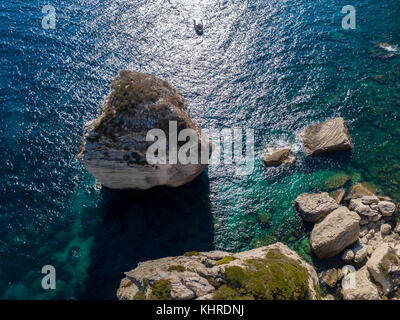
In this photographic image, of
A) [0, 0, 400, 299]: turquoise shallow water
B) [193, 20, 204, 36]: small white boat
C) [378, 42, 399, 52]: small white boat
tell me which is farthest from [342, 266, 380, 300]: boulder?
[193, 20, 204, 36]: small white boat

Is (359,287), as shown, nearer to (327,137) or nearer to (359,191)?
(359,191)

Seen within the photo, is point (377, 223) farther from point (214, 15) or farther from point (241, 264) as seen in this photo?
point (214, 15)

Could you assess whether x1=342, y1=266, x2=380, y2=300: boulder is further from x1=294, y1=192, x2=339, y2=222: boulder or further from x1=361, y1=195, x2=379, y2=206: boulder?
x1=361, y1=195, x2=379, y2=206: boulder

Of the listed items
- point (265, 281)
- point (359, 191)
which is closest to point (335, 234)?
point (359, 191)

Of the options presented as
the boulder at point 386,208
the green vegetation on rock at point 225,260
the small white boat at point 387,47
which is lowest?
the green vegetation on rock at point 225,260

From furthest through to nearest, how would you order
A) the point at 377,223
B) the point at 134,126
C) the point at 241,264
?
1. the point at 377,223
2. the point at 134,126
3. the point at 241,264

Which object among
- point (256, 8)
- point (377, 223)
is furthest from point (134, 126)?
point (256, 8)

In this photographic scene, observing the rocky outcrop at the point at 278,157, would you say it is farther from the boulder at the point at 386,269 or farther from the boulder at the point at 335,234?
the boulder at the point at 386,269

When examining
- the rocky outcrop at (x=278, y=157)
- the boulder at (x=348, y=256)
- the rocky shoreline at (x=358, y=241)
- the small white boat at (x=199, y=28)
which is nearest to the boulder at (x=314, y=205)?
the rocky shoreline at (x=358, y=241)
